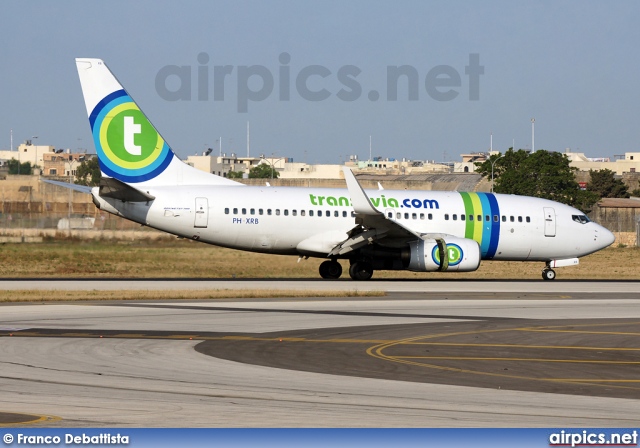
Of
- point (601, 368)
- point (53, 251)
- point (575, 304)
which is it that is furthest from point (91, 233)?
point (601, 368)

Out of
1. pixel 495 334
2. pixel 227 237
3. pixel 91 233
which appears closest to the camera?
pixel 495 334

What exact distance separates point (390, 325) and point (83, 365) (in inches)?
371

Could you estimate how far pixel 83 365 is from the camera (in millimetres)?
17969

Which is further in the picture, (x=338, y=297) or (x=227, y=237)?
(x=227, y=237)

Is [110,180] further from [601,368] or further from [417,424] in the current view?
[417,424]

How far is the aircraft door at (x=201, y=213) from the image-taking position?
39.8 meters

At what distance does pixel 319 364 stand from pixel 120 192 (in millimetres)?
21582

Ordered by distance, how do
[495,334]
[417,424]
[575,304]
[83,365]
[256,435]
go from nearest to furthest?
[256,435]
[417,424]
[83,365]
[495,334]
[575,304]

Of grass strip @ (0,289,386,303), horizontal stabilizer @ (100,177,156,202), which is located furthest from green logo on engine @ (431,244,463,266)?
horizontal stabilizer @ (100,177,156,202)

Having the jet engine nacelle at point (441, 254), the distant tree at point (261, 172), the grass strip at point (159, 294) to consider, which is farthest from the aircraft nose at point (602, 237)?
the distant tree at point (261, 172)

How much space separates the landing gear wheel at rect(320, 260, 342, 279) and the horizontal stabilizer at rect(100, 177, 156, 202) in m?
8.05

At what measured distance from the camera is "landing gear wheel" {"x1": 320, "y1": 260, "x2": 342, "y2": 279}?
1690 inches

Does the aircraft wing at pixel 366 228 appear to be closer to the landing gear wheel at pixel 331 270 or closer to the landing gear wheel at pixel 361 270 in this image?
the landing gear wheel at pixel 361 270

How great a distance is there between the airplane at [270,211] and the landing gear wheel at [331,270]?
42 millimetres
